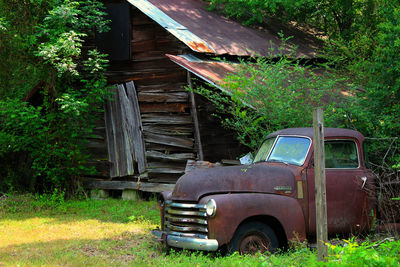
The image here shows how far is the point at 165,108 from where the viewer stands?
40.2ft

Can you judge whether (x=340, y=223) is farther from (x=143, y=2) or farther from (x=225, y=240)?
(x=143, y=2)

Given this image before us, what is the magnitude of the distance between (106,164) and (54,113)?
198 cm

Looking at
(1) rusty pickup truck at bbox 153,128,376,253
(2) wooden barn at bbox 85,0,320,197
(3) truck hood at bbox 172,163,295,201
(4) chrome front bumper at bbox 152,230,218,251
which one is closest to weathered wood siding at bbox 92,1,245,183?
(2) wooden barn at bbox 85,0,320,197

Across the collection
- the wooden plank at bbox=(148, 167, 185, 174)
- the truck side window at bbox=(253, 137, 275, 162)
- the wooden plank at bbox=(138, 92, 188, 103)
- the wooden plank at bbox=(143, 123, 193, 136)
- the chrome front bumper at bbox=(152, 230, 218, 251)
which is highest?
the wooden plank at bbox=(138, 92, 188, 103)

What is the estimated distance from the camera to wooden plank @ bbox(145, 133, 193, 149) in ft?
39.1

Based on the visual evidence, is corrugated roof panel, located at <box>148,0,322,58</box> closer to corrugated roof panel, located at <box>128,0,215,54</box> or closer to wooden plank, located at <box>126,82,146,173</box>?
corrugated roof panel, located at <box>128,0,215,54</box>

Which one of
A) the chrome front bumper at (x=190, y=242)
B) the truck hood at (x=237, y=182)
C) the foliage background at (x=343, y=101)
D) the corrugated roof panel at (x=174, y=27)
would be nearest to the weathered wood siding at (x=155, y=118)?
the corrugated roof panel at (x=174, y=27)

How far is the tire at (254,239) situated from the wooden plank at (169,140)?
5623 millimetres

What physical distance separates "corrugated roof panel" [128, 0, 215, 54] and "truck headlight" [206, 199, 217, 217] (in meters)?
5.67

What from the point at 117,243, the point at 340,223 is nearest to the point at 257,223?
the point at 340,223

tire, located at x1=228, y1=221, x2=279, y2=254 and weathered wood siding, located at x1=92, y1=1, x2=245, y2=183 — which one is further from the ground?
weathered wood siding, located at x1=92, y1=1, x2=245, y2=183

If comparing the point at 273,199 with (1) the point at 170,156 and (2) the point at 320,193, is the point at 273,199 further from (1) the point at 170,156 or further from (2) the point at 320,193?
(1) the point at 170,156

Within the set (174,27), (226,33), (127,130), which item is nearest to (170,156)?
(127,130)

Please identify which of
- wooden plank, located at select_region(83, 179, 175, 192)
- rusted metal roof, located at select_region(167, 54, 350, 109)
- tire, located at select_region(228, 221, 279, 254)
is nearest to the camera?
tire, located at select_region(228, 221, 279, 254)
